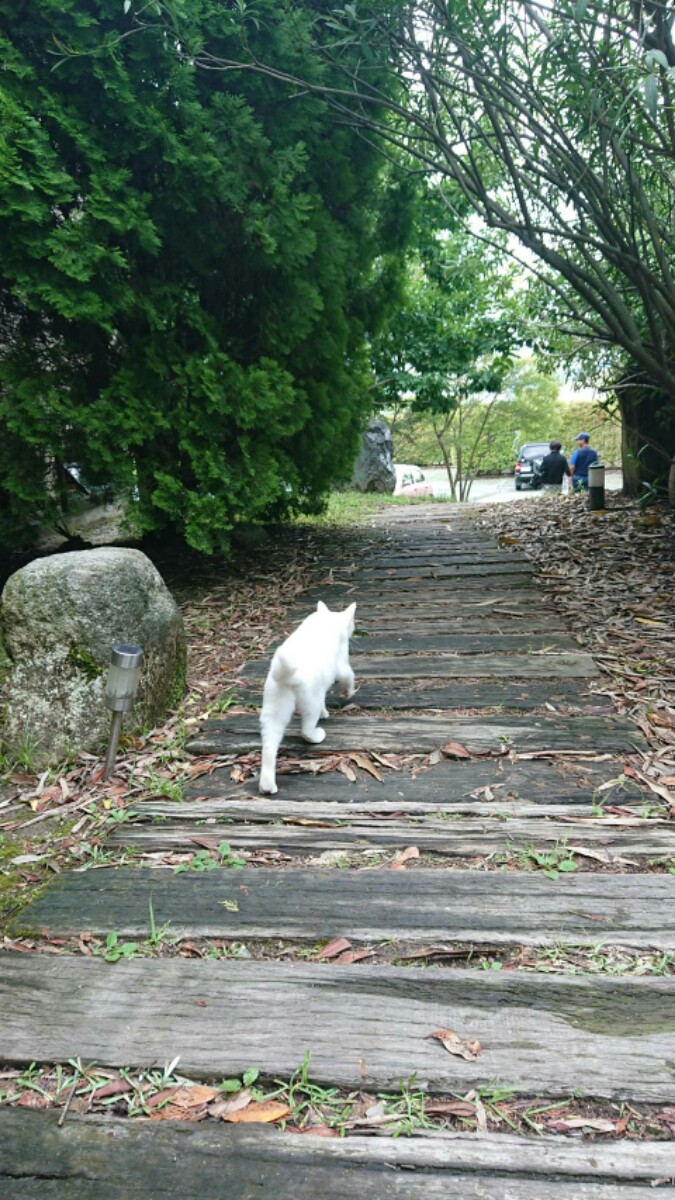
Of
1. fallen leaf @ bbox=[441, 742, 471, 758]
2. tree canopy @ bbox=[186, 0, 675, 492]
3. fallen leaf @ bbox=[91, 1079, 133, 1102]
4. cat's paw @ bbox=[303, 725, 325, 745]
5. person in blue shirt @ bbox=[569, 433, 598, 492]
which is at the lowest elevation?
fallen leaf @ bbox=[91, 1079, 133, 1102]

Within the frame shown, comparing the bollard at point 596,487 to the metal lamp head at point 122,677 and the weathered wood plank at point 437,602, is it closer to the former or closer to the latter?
the weathered wood plank at point 437,602

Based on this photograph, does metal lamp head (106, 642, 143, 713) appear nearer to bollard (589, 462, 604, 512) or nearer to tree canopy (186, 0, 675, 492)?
tree canopy (186, 0, 675, 492)

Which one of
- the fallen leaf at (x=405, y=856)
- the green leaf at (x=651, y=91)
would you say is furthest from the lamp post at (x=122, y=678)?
the green leaf at (x=651, y=91)

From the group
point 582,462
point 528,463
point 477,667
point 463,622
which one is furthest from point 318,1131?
point 528,463

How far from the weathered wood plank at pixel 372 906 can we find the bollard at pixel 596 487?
7.89 metres

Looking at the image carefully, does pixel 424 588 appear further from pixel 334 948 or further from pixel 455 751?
pixel 334 948

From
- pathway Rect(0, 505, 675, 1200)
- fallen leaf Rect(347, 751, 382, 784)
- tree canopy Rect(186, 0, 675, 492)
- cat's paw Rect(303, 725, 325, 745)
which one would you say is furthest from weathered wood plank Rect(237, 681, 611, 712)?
tree canopy Rect(186, 0, 675, 492)

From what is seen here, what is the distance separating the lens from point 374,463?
68.9 feet

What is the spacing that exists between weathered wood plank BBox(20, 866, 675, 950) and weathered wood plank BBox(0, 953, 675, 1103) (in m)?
0.17

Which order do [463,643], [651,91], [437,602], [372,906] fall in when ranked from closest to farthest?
1. [372,906]
2. [651,91]
3. [463,643]
4. [437,602]

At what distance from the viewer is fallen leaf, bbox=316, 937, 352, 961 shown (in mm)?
2266

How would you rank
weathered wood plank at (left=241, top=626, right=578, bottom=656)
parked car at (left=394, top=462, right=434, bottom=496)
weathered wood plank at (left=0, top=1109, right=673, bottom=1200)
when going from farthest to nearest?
parked car at (left=394, top=462, right=434, bottom=496) < weathered wood plank at (left=241, top=626, right=578, bottom=656) < weathered wood plank at (left=0, top=1109, right=673, bottom=1200)

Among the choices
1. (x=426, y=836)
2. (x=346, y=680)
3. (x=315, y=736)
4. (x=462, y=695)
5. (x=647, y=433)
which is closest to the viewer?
(x=426, y=836)

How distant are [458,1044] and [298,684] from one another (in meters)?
1.64
